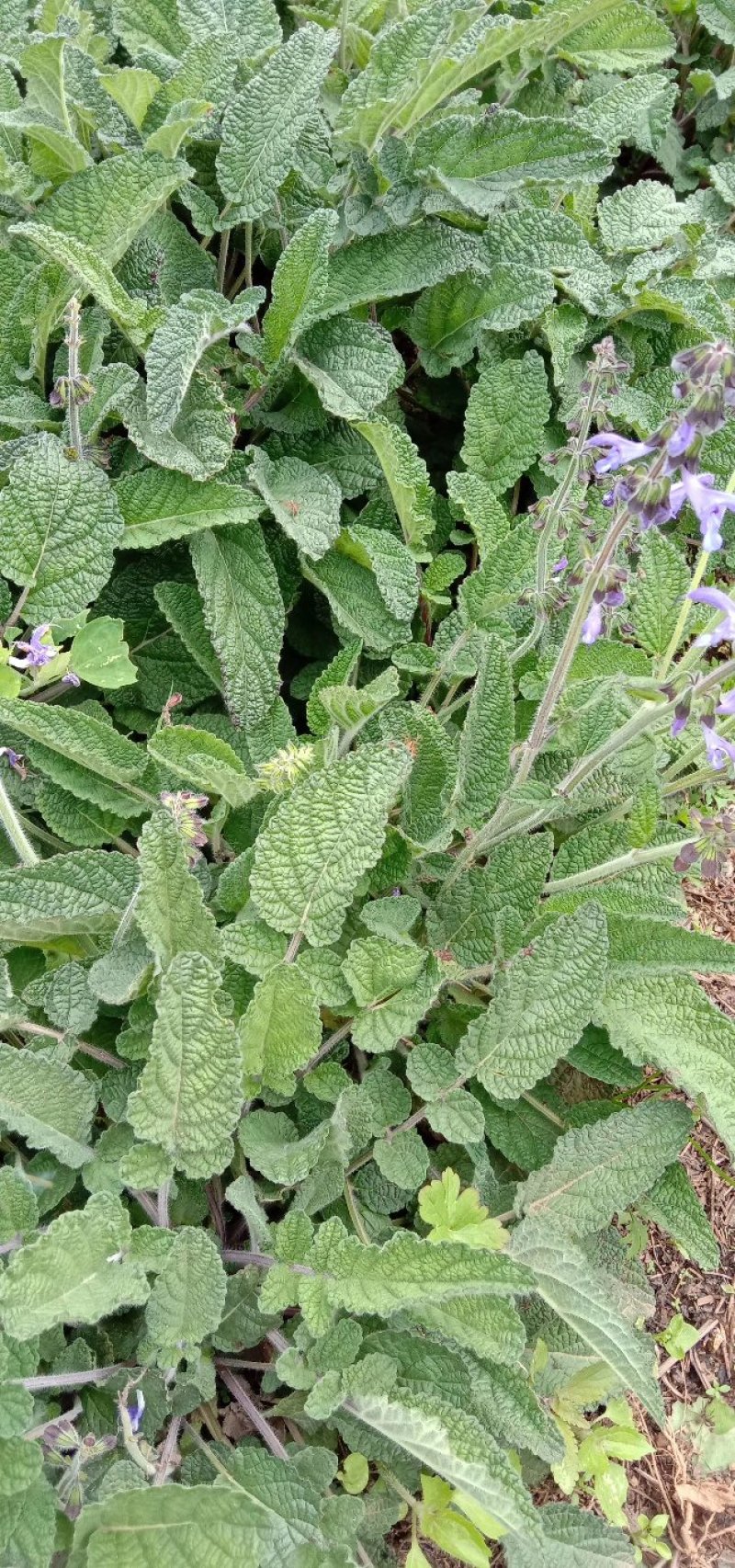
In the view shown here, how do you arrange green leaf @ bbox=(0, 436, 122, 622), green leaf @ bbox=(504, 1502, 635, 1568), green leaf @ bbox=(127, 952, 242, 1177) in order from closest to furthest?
green leaf @ bbox=(127, 952, 242, 1177) < green leaf @ bbox=(504, 1502, 635, 1568) < green leaf @ bbox=(0, 436, 122, 622)

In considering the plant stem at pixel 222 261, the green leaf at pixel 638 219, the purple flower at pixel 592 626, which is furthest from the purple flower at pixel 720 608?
the green leaf at pixel 638 219

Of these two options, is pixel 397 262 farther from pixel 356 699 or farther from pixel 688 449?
pixel 688 449

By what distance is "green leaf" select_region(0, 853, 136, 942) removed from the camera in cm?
181

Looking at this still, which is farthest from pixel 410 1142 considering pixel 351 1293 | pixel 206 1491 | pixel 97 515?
pixel 97 515

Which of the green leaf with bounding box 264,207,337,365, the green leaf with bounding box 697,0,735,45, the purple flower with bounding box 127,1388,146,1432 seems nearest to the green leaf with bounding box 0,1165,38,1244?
the purple flower with bounding box 127,1388,146,1432

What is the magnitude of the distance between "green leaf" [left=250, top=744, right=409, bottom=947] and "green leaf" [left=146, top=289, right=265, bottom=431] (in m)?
0.69

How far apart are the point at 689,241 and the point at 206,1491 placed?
273 centimetres

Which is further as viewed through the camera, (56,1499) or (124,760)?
(124,760)

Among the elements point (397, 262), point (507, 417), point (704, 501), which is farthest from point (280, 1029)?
point (397, 262)

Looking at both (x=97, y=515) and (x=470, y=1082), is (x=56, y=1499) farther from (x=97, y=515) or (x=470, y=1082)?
(x=97, y=515)

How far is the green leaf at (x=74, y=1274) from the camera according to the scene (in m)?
1.44

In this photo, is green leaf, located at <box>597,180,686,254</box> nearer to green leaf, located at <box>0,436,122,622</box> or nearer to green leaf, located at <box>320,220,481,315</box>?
green leaf, located at <box>320,220,481,315</box>

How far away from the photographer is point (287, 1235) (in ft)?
5.61

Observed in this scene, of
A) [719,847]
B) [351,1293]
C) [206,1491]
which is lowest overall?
[206,1491]
